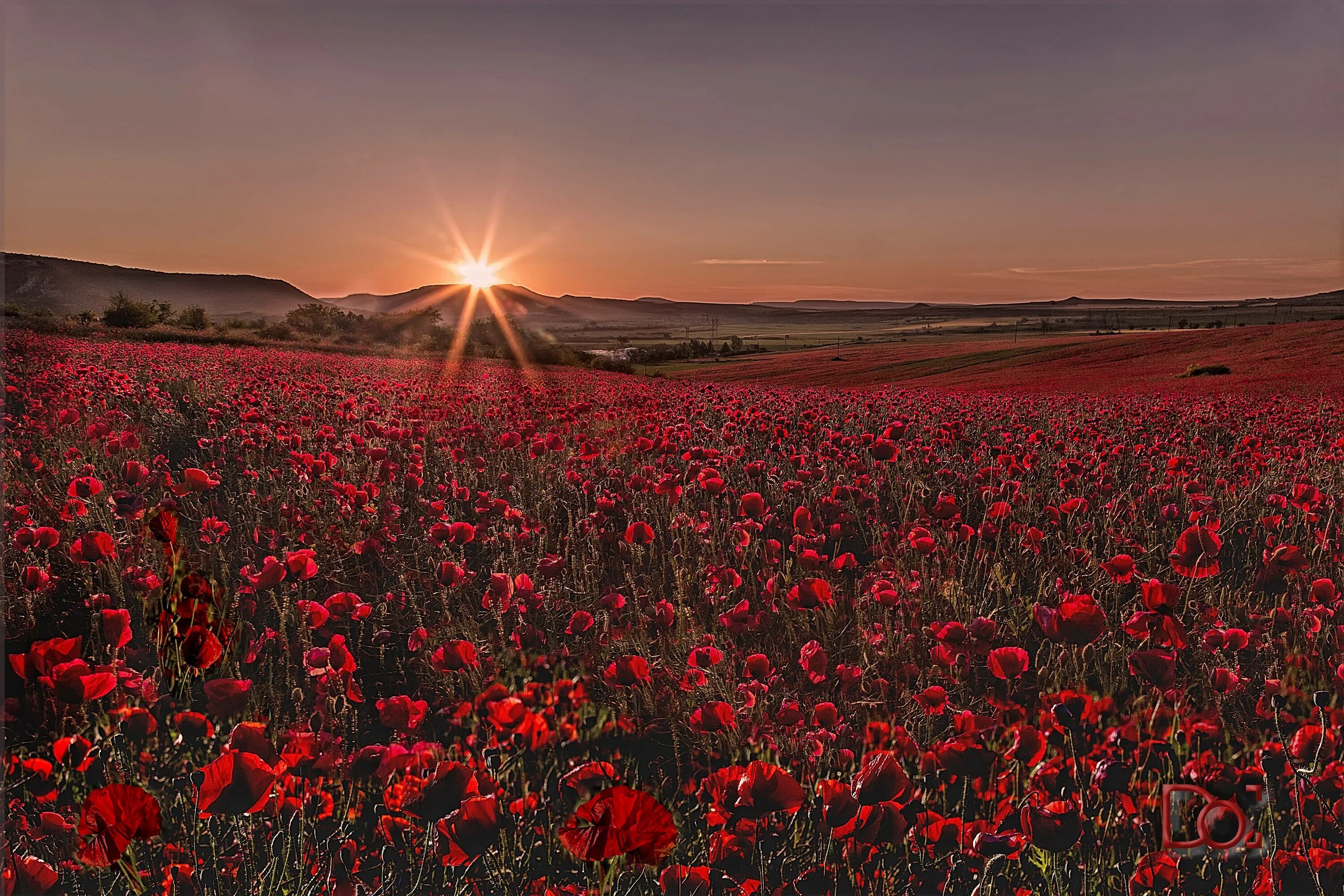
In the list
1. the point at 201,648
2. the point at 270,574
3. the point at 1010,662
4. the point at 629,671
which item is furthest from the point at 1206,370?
the point at 201,648

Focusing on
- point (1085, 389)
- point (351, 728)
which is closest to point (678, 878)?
point (351, 728)

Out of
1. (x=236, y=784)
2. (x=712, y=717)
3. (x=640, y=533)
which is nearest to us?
(x=236, y=784)

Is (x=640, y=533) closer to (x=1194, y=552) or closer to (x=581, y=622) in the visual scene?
(x=581, y=622)

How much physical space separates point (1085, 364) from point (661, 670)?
36452 millimetres

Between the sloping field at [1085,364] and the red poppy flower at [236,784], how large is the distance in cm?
1524

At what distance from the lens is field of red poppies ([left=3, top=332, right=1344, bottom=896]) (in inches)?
64.5

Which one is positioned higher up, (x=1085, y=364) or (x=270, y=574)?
(x=1085, y=364)

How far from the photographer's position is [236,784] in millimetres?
1418

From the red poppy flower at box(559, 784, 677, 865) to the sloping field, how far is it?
1484 centimetres

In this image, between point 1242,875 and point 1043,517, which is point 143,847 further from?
point 1043,517

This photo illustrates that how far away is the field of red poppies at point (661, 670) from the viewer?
1.64 metres

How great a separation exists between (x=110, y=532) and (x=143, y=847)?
2167 mm

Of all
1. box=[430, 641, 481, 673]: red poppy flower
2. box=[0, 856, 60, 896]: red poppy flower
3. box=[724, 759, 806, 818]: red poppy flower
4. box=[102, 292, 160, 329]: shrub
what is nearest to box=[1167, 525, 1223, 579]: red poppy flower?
box=[724, 759, 806, 818]: red poppy flower

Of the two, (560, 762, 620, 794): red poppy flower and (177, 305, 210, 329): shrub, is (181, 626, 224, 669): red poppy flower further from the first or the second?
(177, 305, 210, 329): shrub
